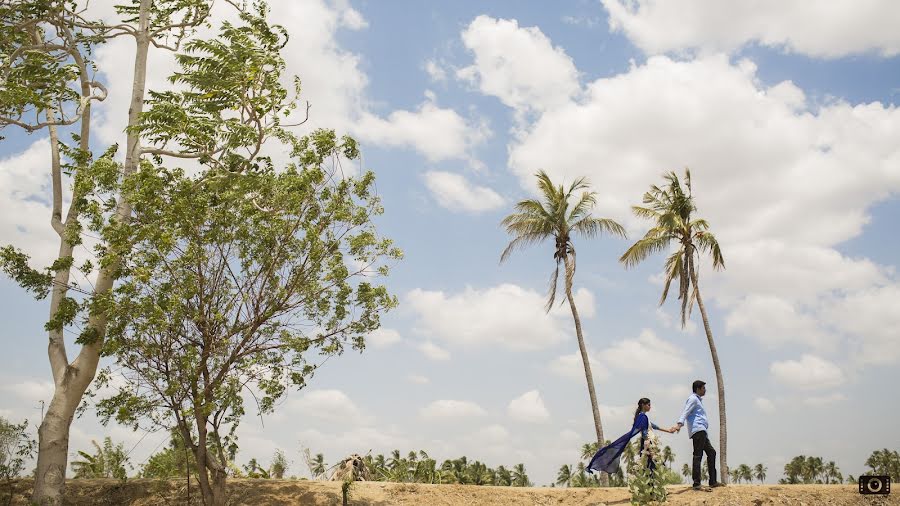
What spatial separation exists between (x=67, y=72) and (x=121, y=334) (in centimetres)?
792

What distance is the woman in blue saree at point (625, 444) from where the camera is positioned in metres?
12.9

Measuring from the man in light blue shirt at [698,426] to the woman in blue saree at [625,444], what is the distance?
53 cm

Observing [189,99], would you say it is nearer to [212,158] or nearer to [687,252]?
[212,158]

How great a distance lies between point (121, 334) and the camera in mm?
14891

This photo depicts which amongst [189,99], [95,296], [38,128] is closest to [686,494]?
[95,296]

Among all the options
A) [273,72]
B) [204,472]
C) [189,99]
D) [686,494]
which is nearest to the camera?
[686,494]

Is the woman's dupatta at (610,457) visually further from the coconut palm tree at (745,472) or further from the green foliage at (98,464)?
the coconut palm tree at (745,472)

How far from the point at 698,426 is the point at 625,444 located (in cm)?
145

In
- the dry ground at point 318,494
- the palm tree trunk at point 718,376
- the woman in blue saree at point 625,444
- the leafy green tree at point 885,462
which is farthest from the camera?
the leafy green tree at point 885,462

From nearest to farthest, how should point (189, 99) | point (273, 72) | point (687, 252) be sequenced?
point (273, 72)
point (189, 99)
point (687, 252)

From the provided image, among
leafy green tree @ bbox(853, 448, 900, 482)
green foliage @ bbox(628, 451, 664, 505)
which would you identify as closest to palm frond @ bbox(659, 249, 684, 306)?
green foliage @ bbox(628, 451, 664, 505)

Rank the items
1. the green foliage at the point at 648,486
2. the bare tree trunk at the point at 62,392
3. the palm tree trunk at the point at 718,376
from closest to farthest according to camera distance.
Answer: the green foliage at the point at 648,486, the bare tree trunk at the point at 62,392, the palm tree trunk at the point at 718,376

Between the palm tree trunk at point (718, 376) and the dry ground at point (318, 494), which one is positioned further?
the palm tree trunk at point (718, 376)

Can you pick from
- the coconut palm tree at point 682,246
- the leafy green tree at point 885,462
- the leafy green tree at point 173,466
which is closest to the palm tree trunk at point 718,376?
the coconut palm tree at point 682,246
